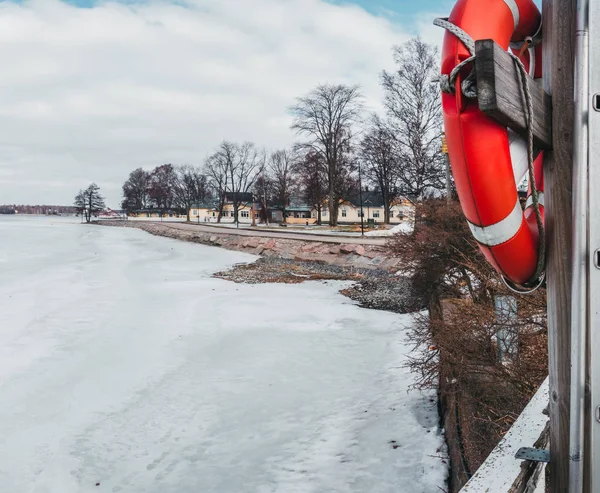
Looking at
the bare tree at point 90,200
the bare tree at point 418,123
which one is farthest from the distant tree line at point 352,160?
the bare tree at point 90,200

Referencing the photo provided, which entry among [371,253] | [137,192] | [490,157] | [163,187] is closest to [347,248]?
[371,253]

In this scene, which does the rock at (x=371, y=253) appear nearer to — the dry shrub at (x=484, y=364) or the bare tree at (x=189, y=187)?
the dry shrub at (x=484, y=364)

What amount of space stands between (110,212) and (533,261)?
144 m

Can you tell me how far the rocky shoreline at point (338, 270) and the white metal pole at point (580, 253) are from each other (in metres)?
8.96

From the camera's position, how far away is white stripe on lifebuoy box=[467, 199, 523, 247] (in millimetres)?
1284

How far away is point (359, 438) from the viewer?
5.20 m

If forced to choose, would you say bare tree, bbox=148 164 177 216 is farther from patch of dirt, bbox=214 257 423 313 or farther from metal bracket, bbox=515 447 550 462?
metal bracket, bbox=515 447 550 462

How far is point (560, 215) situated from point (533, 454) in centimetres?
67

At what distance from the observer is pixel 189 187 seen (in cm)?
7731

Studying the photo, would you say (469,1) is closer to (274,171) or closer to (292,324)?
(292,324)

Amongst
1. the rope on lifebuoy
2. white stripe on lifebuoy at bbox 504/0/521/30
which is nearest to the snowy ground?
the rope on lifebuoy

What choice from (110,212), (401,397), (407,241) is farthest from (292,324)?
(110,212)

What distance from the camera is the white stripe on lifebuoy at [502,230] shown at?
128cm

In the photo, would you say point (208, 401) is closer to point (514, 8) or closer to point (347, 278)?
point (514, 8)
